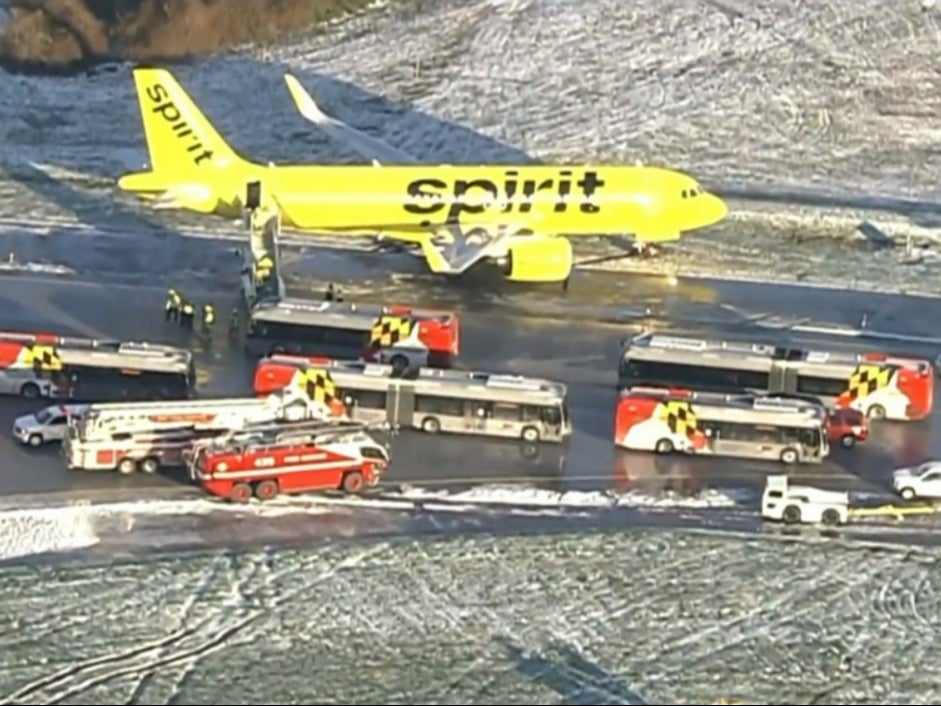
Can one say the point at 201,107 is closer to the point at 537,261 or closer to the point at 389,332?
the point at 537,261

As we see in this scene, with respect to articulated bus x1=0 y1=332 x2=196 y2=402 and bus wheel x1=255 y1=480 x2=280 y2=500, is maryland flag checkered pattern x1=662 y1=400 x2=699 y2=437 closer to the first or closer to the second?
bus wheel x1=255 y1=480 x2=280 y2=500

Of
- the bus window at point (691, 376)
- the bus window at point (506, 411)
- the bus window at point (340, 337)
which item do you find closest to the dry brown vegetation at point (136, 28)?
the bus window at point (340, 337)

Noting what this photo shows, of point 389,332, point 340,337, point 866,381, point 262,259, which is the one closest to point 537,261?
point 389,332

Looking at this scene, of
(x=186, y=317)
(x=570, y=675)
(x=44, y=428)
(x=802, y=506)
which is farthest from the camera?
(x=186, y=317)

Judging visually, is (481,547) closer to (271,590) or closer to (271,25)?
(271,590)

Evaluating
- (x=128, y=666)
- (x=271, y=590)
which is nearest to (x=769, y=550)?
(x=271, y=590)

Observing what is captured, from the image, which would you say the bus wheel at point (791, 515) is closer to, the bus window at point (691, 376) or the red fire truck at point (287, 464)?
the bus window at point (691, 376)
